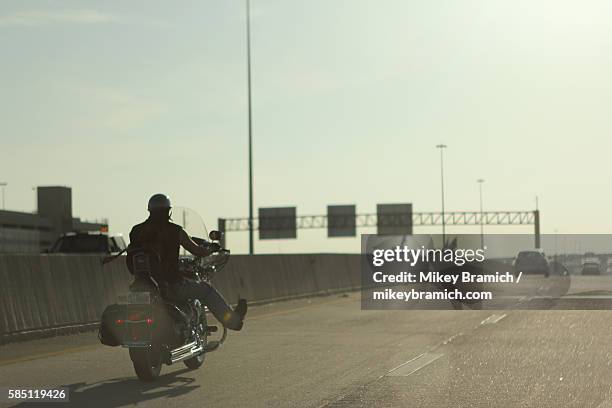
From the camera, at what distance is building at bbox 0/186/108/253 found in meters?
121

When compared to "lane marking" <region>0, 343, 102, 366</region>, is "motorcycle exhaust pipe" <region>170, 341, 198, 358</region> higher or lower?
higher

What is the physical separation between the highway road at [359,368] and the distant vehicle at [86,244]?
10.2 m

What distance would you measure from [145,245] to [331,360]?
3172 mm

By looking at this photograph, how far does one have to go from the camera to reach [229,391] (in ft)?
34.4

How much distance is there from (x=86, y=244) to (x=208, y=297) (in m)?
18.4

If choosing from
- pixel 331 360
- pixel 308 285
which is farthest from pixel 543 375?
pixel 308 285

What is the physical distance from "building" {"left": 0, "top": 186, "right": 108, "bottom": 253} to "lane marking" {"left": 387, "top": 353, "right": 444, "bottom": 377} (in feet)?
356

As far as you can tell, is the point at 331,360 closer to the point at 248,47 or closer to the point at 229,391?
the point at 229,391

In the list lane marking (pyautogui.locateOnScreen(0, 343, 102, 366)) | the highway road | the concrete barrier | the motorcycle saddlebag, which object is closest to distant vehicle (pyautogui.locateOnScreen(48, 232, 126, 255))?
the concrete barrier

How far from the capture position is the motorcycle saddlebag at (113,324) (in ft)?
35.3

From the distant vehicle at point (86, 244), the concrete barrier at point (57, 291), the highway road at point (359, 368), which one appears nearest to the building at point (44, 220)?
the distant vehicle at point (86, 244)

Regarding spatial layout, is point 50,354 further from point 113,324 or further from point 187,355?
point 113,324

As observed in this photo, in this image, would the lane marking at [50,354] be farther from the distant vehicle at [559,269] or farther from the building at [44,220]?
the building at [44,220]

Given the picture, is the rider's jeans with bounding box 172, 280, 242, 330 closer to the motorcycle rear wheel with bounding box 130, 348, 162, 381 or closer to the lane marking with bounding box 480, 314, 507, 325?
the motorcycle rear wheel with bounding box 130, 348, 162, 381
